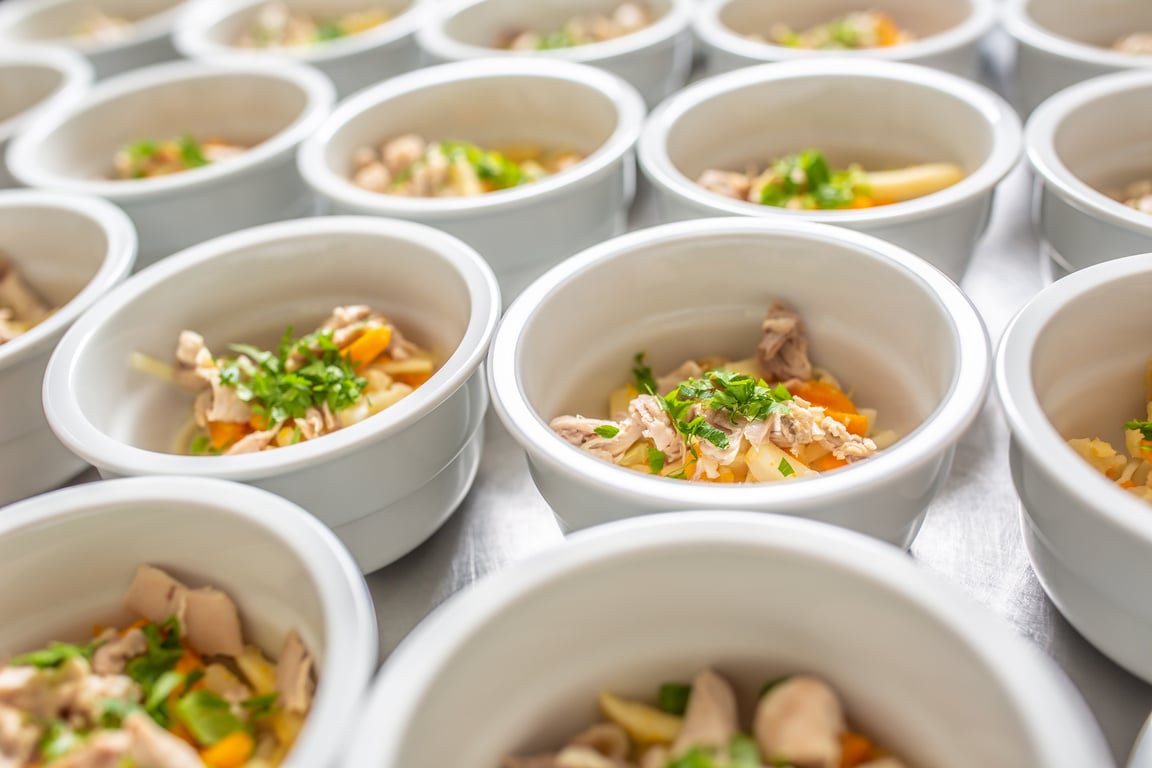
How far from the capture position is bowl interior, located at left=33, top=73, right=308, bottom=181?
2070 millimetres

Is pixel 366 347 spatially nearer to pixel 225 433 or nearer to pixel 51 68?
pixel 225 433

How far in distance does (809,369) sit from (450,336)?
496 mm

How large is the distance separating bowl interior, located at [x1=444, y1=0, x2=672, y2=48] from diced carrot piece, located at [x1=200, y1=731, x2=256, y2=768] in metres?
1.78

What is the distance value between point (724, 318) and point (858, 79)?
666 millimetres

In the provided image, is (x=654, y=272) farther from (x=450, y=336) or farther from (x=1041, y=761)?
(x=1041, y=761)

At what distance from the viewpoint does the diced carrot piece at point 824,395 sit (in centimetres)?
125

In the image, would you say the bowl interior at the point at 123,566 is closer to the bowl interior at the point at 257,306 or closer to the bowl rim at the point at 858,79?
the bowl interior at the point at 257,306

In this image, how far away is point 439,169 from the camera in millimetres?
1746


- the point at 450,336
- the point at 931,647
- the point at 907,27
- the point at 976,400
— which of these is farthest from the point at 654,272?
the point at 907,27

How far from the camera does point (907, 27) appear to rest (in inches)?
88.6

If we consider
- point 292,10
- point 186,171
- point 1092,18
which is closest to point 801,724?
point 186,171

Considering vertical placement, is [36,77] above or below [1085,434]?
above

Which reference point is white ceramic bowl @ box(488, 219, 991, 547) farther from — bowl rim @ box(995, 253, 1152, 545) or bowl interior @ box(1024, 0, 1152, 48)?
bowl interior @ box(1024, 0, 1152, 48)

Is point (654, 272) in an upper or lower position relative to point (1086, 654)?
upper
